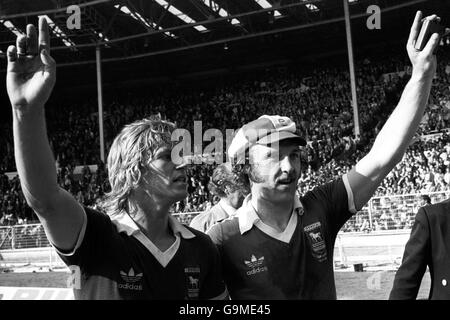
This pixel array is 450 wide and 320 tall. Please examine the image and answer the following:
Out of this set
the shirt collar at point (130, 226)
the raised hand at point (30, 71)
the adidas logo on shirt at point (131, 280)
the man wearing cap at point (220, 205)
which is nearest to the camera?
the raised hand at point (30, 71)

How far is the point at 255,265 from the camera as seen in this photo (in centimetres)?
260

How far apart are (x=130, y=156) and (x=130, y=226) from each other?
0.28 m

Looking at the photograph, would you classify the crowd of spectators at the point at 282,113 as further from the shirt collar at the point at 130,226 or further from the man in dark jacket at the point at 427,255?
the shirt collar at the point at 130,226

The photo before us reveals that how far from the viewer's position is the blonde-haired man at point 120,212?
183 cm

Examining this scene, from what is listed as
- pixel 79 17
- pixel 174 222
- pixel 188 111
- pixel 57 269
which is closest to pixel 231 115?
pixel 188 111

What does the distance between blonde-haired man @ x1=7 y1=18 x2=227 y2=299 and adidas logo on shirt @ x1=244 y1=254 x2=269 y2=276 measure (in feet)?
0.44

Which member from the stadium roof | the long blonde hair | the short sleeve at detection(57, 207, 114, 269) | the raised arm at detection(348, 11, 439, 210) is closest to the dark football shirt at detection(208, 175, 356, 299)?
the raised arm at detection(348, 11, 439, 210)

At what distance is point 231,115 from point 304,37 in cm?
458

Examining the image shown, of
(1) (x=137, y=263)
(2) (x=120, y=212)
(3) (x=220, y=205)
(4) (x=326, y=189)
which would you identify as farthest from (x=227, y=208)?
(1) (x=137, y=263)

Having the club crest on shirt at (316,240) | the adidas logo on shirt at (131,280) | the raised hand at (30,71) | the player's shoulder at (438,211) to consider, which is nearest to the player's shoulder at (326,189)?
the club crest on shirt at (316,240)

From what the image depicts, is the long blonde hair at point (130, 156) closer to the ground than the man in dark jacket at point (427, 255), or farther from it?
farther from it

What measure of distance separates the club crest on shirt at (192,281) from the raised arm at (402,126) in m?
0.82
